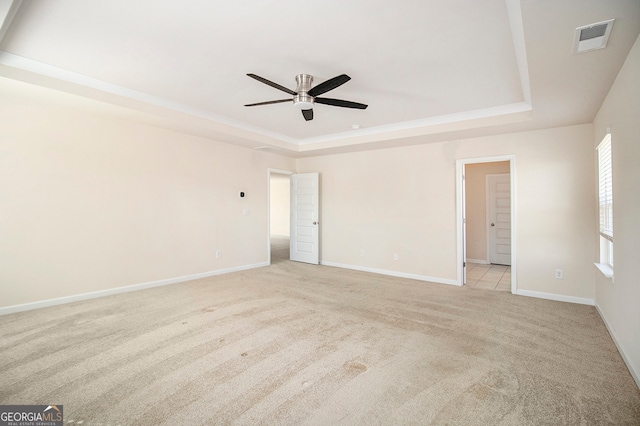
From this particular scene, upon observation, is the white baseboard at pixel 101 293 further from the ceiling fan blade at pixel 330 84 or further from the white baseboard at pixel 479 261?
the white baseboard at pixel 479 261

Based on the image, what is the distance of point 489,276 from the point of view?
5.45 metres

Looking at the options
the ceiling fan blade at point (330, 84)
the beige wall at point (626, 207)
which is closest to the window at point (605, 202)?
the beige wall at point (626, 207)

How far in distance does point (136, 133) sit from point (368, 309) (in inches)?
163

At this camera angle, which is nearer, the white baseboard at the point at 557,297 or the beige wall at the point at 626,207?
the beige wall at the point at 626,207

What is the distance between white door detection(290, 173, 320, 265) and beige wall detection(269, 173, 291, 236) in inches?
199

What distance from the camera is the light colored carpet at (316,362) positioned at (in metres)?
1.79

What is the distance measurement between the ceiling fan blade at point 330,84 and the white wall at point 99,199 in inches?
104

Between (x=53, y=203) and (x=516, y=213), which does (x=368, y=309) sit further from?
(x=53, y=203)

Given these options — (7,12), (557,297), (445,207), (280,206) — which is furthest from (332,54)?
(280,206)

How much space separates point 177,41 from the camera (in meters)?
2.45

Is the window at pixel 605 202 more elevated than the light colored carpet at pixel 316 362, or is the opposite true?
the window at pixel 605 202

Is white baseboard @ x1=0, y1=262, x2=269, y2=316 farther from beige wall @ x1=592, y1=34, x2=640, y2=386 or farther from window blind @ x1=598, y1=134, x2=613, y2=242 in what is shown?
window blind @ x1=598, y1=134, x2=613, y2=242

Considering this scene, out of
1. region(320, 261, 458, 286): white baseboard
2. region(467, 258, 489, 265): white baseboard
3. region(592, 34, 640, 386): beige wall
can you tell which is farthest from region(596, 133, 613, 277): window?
region(467, 258, 489, 265): white baseboard

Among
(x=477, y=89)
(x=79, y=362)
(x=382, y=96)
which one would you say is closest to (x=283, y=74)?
(x=382, y=96)
